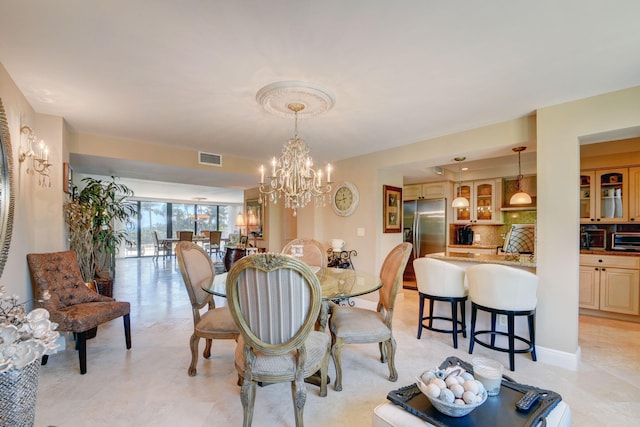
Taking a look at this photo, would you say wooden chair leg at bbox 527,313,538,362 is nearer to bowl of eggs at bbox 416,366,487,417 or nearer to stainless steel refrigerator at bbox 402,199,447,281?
bowl of eggs at bbox 416,366,487,417

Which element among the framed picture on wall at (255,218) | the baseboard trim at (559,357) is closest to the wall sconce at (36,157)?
the framed picture on wall at (255,218)

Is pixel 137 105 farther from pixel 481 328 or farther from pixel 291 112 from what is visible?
pixel 481 328

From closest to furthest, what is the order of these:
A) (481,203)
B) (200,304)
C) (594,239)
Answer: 1. (200,304)
2. (594,239)
3. (481,203)

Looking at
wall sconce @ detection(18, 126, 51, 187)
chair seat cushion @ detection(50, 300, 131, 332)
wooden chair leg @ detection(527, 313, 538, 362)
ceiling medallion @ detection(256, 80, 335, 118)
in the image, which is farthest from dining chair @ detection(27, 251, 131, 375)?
wooden chair leg @ detection(527, 313, 538, 362)

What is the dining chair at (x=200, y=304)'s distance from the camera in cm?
232

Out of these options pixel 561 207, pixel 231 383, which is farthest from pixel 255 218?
pixel 561 207

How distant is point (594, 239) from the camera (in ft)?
14.2

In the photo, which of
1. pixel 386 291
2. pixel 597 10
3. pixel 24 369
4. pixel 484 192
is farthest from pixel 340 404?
pixel 484 192

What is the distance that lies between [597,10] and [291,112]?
6.89 ft

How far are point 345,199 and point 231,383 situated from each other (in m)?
3.29

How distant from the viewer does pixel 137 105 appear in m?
2.80

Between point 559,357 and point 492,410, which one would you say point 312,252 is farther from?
point 559,357

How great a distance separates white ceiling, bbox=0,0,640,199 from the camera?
62.0 inches

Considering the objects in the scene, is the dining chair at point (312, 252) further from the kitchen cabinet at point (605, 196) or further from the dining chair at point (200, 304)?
the kitchen cabinet at point (605, 196)
